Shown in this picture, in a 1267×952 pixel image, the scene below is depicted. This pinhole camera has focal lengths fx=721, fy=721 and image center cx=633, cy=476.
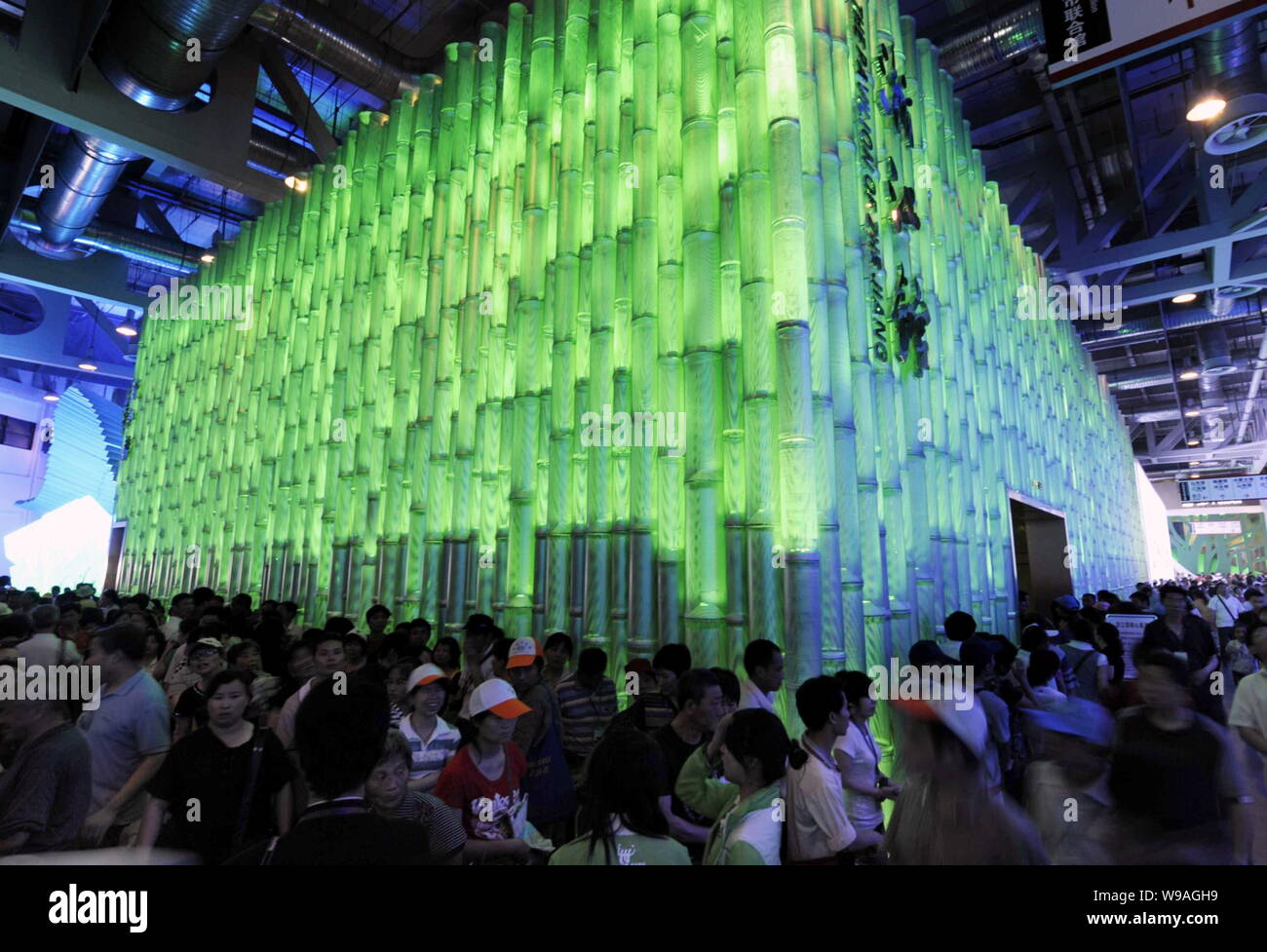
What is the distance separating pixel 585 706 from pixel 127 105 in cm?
852

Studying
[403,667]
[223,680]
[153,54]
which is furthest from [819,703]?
[153,54]

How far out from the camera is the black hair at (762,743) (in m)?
2.09

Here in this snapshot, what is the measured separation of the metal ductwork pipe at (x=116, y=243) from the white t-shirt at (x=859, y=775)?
45.3 feet

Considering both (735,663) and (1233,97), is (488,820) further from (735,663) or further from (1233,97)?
(1233,97)

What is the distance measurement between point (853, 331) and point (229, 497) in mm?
10410

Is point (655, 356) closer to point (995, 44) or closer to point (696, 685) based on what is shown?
point (696, 685)

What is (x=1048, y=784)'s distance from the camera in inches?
84.9

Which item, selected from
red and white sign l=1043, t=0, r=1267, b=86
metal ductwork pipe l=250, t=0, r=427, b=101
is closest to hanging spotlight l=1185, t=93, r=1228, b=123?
red and white sign l=1043, t=0, r=1267, b=86

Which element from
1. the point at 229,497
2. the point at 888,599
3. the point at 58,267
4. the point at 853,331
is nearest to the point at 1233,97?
the point at 853,331

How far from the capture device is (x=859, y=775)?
2.75m

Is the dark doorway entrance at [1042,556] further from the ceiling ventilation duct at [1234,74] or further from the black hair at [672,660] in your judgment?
the black hair at [672,660]

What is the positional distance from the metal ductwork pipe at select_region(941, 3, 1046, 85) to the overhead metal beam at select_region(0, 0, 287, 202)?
846cm

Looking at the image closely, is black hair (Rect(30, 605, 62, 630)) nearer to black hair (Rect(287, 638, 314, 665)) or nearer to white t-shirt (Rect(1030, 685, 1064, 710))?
black hair (Rect(287, 638, 314, 665))

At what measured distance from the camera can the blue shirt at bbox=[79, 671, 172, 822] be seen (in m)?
2.88
